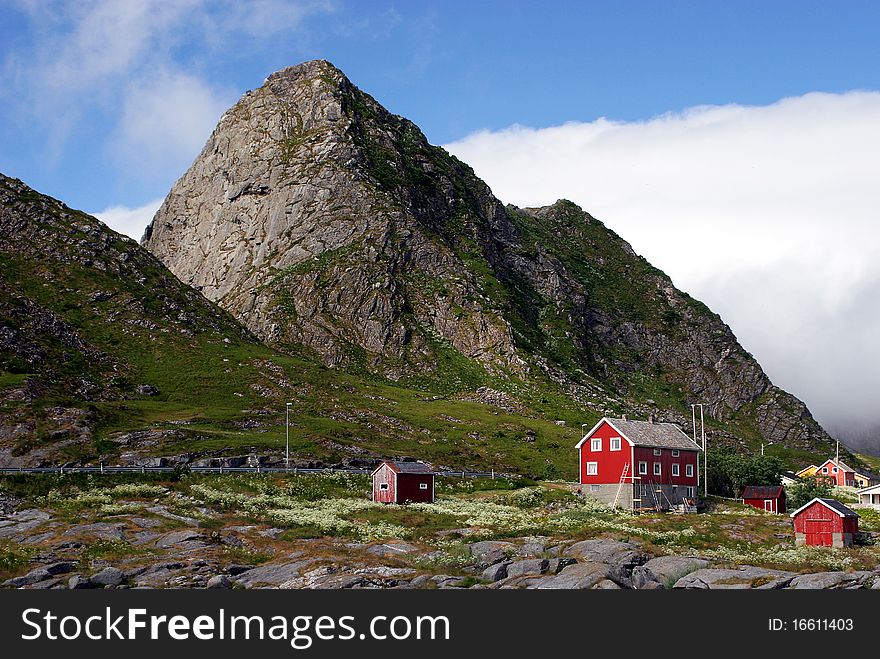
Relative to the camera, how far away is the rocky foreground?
180 ft

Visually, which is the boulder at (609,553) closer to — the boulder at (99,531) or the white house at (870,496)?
the boulder at (99,531)

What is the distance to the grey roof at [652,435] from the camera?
10850cm

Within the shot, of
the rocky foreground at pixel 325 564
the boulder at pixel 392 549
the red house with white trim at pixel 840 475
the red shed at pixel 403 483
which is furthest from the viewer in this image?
the red house with white trim at pixel 840 475

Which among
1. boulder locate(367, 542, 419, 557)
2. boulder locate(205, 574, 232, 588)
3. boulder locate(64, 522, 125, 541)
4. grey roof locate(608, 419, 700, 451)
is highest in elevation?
grey roof locate(608, 419, 700, 451)

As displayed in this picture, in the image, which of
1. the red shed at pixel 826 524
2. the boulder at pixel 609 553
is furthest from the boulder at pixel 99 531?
the red shed at pixel 826 524

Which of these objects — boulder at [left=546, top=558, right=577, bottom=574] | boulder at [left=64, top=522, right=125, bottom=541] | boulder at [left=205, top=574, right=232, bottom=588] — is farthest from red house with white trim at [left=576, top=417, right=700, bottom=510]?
boulder at [left=205, top=574, right=232, bottom=588]

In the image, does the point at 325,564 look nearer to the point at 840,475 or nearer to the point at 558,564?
the point at 558,564

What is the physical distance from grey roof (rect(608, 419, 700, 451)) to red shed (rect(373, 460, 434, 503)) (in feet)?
78.3

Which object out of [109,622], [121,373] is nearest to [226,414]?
[121,373]

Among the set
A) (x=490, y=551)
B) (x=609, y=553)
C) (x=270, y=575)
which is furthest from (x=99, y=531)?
(x=609, y=553)

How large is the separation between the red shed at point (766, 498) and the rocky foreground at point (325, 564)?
48.4 m

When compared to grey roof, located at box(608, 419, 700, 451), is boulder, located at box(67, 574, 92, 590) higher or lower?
lower

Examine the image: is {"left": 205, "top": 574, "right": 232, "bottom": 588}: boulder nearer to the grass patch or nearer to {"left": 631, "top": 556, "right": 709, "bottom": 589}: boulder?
the grass patch

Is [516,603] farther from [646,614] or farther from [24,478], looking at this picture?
[24,478]
